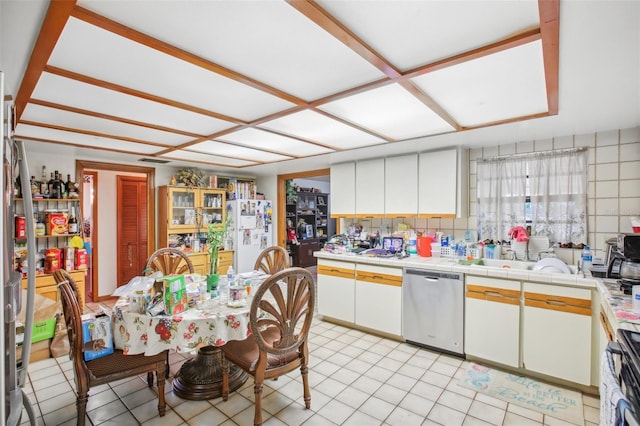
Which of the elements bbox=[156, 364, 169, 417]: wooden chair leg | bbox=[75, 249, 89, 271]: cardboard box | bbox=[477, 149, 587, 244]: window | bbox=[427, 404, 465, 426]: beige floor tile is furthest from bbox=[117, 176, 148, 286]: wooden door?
bbox=[477, 149, 587, 244]: window

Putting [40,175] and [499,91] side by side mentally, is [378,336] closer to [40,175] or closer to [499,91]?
[499,91]

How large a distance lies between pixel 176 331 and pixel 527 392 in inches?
104

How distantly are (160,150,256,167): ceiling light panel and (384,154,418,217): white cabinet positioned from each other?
189 centimetres

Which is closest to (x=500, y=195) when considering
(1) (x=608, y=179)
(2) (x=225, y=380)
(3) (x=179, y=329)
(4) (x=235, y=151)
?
(1) (x=608, y=179)

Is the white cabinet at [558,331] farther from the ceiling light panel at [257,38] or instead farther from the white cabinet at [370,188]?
the ceiling light panel at [257,38]

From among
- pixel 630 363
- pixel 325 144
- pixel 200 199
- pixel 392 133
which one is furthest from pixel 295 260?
pixel 630 363

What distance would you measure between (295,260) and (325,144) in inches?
176

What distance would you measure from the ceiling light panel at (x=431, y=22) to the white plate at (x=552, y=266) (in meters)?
2.26

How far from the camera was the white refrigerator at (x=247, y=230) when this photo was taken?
17.2 feet

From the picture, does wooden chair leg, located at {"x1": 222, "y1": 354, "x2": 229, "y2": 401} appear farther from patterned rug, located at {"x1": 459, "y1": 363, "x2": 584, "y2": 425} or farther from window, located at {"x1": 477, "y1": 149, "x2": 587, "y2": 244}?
window, located at {"x1": 477, "y1": 149, "x2": 587, "y2": 244}

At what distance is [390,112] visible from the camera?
2.23 metres

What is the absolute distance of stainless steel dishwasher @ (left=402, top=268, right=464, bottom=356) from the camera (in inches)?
116

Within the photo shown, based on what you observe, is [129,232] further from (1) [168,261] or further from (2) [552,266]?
(2) [552,266]

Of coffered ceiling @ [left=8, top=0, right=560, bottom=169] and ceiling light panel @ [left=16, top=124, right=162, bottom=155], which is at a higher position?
coffered ceiling @ [left=8, top=0, right=560, bottom=169]
